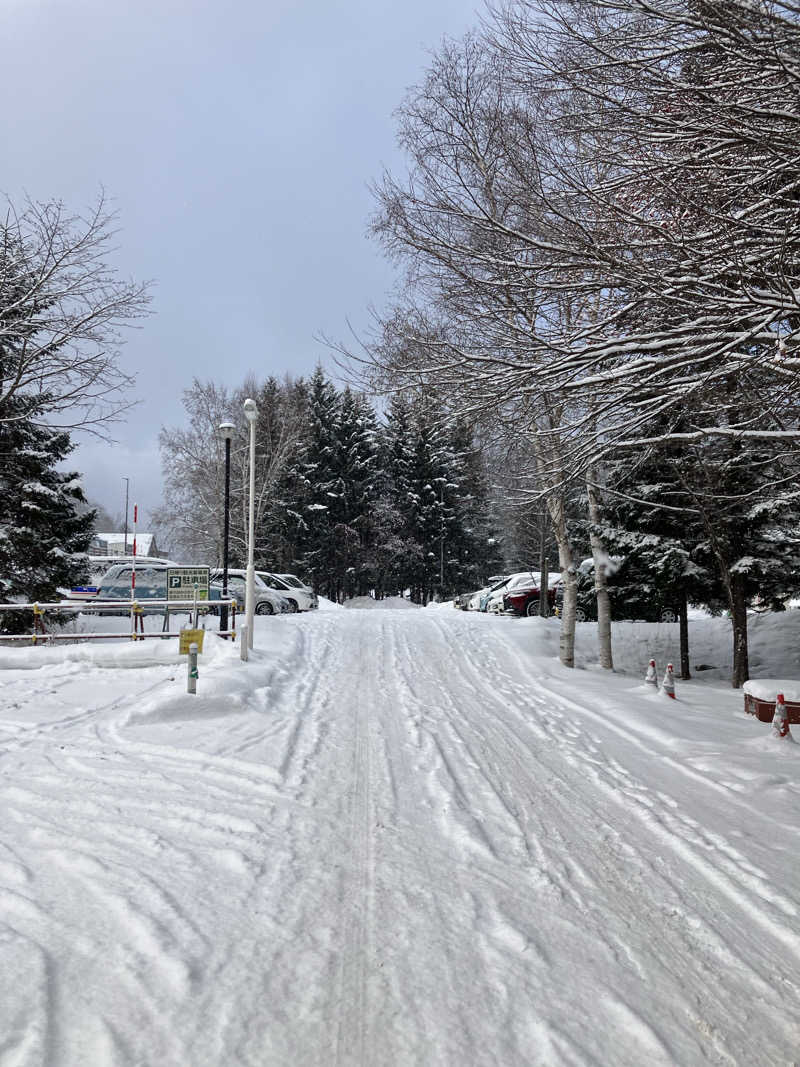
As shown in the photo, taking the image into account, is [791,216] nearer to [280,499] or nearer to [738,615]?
[738,615]

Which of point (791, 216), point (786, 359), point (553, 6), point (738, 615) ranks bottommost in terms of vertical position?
point (738, 615)

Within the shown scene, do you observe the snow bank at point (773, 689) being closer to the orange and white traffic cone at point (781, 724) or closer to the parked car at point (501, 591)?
the orange and white traffic cone at point (781, 724)

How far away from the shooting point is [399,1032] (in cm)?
258

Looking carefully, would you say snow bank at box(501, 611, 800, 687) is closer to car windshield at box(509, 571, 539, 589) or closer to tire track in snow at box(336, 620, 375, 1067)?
car windshield at box(509, 571, 539, 589)

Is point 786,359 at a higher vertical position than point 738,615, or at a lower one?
higher

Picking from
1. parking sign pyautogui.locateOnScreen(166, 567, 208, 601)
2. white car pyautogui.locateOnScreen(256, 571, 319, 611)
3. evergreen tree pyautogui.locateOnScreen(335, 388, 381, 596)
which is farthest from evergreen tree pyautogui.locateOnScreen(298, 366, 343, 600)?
parking sign pyautogui.locateOnScreen(166, 567, 208, 601)

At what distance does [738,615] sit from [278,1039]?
15063 mm

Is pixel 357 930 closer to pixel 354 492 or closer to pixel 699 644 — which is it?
pixel 699 644

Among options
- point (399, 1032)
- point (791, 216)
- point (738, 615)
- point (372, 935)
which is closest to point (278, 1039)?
point (399, 1032)

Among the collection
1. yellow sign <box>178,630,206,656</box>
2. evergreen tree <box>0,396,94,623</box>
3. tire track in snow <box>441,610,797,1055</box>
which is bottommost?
tire track in snow <box>441,610,797,1055</box>

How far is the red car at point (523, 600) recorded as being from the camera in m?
23.8

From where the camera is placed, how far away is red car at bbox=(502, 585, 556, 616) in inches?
938

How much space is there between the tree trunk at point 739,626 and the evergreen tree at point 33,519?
16286 millimetres

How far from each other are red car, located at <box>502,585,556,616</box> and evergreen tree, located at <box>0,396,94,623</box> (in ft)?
45.6
